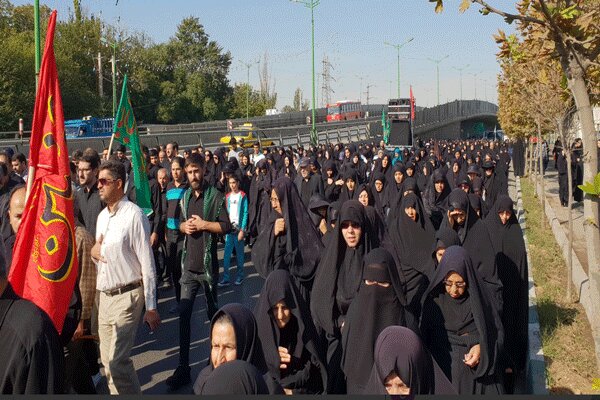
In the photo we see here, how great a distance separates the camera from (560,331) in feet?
25.8

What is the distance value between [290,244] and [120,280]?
6.41ft

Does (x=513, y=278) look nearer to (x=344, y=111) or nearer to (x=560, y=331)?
(x=560, y=331)

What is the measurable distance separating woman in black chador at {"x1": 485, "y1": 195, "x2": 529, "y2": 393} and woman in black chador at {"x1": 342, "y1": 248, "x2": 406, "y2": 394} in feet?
8.23

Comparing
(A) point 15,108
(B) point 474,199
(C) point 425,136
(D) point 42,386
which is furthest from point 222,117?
(D) point 42,386

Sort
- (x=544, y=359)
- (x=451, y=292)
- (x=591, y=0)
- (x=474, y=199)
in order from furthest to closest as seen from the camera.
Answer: (x=474, y=199) < (x=591, y=0) < (x=544, y=359) < (x=451, y=292)

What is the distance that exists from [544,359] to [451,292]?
2.34 m

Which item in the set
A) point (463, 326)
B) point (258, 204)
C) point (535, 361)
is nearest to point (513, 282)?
point (535, 361)

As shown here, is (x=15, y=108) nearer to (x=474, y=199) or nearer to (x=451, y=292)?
(x=474, y=199)

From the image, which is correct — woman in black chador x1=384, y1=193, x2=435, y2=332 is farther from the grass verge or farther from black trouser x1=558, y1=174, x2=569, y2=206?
black trouser x1=558, y1=174, x2=569, y2=206

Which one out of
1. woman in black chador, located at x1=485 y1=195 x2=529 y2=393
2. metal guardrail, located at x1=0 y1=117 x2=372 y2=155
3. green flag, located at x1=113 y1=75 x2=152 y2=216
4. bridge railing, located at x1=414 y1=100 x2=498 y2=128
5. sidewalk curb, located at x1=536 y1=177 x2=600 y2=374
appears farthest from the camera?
bridge railing, located at x1=414 y1=100 x2=498 y2=128

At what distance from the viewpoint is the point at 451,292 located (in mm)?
5020

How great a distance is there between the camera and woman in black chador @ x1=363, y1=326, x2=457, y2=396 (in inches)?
135

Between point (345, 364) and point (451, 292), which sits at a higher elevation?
point (451, 292)

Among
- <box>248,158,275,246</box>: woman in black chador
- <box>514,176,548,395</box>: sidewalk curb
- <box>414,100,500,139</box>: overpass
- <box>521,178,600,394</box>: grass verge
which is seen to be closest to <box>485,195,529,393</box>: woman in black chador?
<box>514,176,548,395</box>: sidewalk curb
